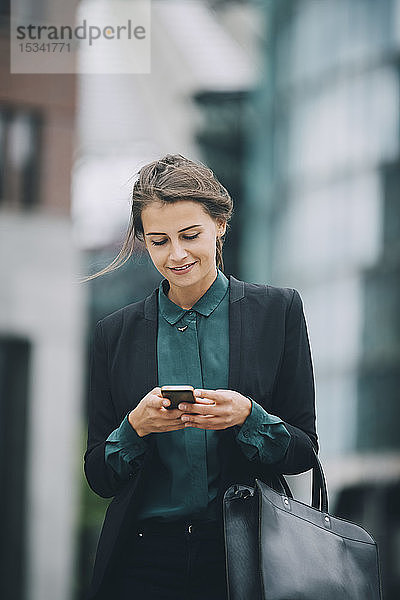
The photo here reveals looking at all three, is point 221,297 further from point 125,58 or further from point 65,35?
point 125,58

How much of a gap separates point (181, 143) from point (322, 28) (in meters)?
4.56

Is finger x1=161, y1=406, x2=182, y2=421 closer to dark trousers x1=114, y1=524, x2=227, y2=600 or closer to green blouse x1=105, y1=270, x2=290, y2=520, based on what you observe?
green blouse x1=105, y1=270, x2=290, y2=520

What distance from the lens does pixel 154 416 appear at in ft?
6.38

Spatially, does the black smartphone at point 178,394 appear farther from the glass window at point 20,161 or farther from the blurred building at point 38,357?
the glass window at point 20,161

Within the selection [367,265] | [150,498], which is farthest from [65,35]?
[367,265]

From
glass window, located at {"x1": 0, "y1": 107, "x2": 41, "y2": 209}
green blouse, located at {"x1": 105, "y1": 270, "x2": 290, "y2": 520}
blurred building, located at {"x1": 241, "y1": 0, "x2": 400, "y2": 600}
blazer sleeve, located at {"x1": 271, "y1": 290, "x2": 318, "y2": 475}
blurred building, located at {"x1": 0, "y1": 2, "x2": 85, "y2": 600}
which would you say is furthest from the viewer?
blurred building, located at {"x1": 241, "y1": 0, "x2": 400, "y2": 600}

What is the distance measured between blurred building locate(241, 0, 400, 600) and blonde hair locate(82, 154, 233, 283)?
11.7 m

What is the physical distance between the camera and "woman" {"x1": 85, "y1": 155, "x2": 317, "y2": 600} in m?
2.04

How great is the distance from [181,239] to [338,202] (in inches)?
532

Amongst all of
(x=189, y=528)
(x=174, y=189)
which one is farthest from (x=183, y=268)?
(x=189, y=528)

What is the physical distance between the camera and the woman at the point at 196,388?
2045mm

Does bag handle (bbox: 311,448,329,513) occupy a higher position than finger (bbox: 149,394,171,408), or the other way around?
finger (bbox: 149,394,171,408)

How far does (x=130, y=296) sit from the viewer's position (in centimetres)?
1013

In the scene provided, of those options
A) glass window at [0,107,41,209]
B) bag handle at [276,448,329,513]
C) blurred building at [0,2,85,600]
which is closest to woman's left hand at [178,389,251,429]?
bag handle at [276,448,329,513]
